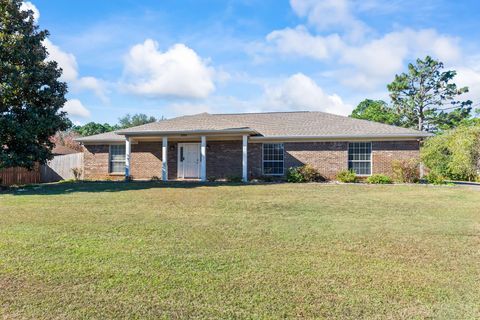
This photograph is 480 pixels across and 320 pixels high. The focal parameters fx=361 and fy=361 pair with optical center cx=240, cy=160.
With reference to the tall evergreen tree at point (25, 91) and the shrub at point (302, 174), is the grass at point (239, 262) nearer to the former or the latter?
the tall evergreen tree at point (25, 91)

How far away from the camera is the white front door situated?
20.8m

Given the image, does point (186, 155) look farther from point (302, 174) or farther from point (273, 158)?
point (302, 174)

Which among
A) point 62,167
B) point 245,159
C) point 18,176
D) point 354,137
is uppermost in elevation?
point 354,137

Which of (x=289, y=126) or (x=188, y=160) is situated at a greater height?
(x=289, y=126)

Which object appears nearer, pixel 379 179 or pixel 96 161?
pixel 379 179

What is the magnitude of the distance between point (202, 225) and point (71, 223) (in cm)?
283

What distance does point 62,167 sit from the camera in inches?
941

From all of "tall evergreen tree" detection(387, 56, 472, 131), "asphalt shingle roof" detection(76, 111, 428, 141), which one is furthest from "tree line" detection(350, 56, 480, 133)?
"asphalt shingle roof" detection(76, 111, 428, 141)

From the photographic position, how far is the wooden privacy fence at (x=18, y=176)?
19242 mm

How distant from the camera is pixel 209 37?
51.9ft

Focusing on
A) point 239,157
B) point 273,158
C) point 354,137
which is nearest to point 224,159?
point 239,157

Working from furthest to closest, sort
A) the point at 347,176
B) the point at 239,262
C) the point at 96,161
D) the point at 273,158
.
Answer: the point at 96,161, the point at 273,158, the point at 347,176, the point at 239,262

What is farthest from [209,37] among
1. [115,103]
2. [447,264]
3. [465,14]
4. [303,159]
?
[115,103]

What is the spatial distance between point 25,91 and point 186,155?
858 cm
